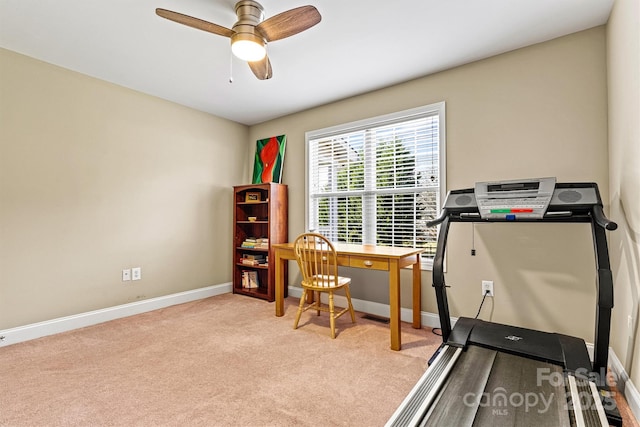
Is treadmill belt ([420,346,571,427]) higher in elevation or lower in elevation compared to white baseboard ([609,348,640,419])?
higher

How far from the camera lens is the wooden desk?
2357 millimetres

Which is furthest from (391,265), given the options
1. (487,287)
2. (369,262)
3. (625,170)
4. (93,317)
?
(93,317)

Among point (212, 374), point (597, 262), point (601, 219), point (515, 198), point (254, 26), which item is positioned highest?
point (254, 26)

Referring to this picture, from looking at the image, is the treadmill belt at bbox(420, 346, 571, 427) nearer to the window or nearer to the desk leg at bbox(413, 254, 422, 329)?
the desk leg at bbox(413, 254, 422, 329)

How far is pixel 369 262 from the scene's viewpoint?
2543 millimetres

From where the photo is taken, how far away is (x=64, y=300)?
2775 mm

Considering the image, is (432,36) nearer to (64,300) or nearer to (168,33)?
(168,33)

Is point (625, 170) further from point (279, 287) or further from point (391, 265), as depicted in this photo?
point (279, 287)

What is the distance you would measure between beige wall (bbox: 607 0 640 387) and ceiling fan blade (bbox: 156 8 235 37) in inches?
88.5

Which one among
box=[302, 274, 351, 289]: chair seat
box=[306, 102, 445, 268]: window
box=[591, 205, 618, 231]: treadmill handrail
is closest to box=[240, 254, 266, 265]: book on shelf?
box=[306, 102, 445, 268]: window

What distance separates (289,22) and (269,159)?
8.23ft

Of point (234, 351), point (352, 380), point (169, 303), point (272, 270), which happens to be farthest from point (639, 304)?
point (169, 303)


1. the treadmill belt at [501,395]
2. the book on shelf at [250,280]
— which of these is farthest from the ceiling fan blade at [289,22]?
the book on shelf at [250,280]

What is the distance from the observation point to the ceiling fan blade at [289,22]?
5.56 ft
